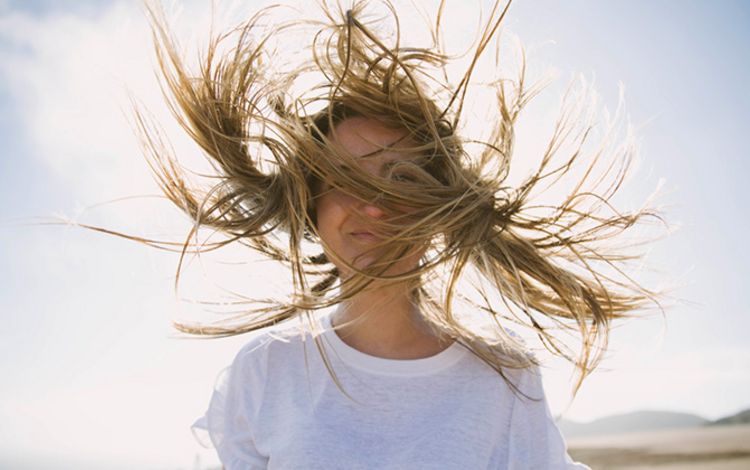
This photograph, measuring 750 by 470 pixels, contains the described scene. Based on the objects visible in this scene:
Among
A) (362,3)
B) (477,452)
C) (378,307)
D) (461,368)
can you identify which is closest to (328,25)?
(362,3)

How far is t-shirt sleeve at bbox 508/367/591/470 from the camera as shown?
2.58 meters

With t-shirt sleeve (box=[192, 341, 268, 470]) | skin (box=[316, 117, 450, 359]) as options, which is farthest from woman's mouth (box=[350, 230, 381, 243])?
t-shirt sleeve (box=[192, 341, 268, 470])

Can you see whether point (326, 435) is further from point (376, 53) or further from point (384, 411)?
point (376, 53)

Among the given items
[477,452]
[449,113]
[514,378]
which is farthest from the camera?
[449,113]

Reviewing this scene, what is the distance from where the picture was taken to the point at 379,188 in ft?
8.87

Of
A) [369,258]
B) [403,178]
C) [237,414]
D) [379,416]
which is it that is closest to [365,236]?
[369,258]

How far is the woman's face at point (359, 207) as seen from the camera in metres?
2.72

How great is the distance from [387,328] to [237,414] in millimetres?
630

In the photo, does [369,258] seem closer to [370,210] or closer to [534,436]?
[370,210]

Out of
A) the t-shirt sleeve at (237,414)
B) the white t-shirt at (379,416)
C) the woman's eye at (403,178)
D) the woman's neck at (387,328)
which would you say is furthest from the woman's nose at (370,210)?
the t-shirt sleeve at (237,414)

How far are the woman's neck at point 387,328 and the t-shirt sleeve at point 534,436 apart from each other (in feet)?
1.12

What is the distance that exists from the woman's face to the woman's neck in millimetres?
111

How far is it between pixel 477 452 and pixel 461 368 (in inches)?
12.4

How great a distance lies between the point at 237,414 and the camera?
283cm
